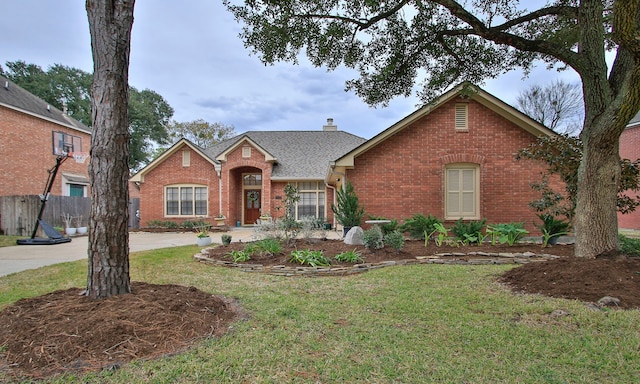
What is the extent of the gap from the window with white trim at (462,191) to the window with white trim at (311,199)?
8.26 metres

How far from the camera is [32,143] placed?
20031 millimetres

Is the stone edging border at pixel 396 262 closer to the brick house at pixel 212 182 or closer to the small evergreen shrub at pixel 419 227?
the small evergreen shrub at pixel 419 227

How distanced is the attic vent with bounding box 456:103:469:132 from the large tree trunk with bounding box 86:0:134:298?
10.6 m

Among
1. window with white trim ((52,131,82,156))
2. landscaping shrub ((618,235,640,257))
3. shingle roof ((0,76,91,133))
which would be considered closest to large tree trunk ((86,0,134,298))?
landscaping shrub ((618,235,640,257))

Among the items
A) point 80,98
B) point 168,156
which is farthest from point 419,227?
point 80,98

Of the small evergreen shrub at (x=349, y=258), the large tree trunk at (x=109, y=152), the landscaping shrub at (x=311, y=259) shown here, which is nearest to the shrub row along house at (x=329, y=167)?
the small evergreen shrub at (x=349, y=258)

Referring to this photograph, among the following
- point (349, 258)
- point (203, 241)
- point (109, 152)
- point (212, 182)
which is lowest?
point (203, 241)

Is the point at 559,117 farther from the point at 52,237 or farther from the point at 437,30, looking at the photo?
the point at 52,237

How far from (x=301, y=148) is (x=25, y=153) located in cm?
1576

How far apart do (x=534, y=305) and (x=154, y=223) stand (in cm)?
1824

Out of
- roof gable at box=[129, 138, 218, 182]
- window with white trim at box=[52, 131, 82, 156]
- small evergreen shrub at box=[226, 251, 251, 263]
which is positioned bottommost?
small evergreen shrub at box=[226, 251, 251, 263]

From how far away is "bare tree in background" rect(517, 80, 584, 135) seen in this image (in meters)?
26.2

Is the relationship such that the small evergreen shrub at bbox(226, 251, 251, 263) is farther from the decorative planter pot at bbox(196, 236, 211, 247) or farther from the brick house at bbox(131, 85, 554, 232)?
the brick house at bbox(131, 85, 554, 232)

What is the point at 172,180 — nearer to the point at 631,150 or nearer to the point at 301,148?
the point at 301,148
